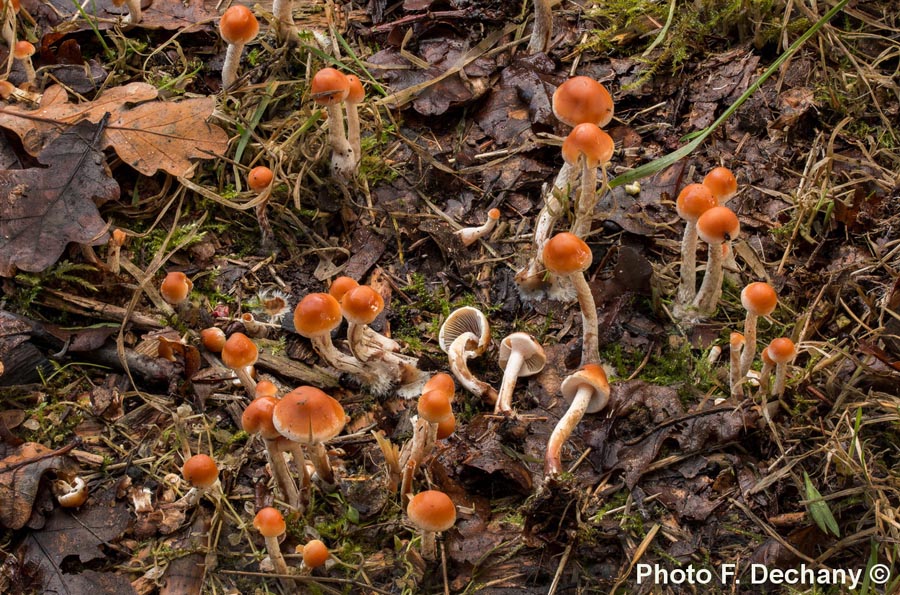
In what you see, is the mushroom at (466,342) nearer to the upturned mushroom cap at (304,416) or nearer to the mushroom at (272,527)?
the upturned mushroom cap at (304,416)

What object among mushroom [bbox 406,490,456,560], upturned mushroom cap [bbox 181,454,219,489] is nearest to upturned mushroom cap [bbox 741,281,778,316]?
mushroom [bbox 406,490,456,560]

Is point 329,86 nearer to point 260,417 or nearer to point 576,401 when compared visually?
point 260,417

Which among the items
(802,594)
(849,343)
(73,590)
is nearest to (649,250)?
(849,343)

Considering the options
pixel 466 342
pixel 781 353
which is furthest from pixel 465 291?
pixel 781 353

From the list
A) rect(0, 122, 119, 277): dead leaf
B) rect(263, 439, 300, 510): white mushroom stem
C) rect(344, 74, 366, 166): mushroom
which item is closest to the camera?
rect(263, 439, 300, 510): white mushroom stem

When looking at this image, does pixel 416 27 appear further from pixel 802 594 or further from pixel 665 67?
pixel 802 594

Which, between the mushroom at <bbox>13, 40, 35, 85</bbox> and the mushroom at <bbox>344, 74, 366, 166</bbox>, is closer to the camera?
the mushroom at <bbox>344, 74, 366, 166</bbox>

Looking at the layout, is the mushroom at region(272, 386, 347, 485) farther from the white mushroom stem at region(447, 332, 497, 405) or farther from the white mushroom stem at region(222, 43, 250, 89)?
the white mushroom stem at region(222, 43, 250, 89)
